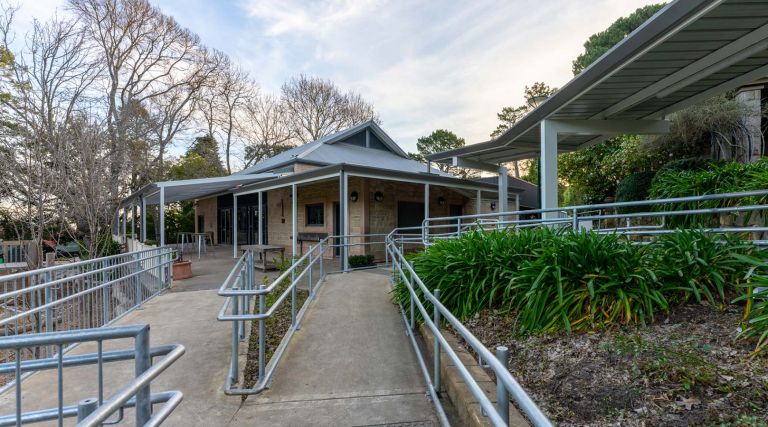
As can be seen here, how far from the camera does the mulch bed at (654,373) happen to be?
2008 millimetres

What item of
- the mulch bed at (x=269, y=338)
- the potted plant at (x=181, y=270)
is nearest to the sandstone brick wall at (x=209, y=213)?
the potted plant at (x=181, y=270)

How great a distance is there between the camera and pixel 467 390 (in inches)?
104

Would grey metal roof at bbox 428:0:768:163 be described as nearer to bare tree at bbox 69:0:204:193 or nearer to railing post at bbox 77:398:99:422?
railing post at bbox 77:398:99:422

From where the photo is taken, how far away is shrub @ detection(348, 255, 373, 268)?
972cm

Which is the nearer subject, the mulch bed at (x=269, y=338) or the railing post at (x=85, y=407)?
the railing post at (x=85, y=407)

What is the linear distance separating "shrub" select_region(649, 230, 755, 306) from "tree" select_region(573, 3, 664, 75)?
1986cm

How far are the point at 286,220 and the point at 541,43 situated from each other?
34.3 ft

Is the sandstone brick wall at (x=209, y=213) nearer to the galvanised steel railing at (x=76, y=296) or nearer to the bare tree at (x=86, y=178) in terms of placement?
the bare tree at (x=86, y=178)

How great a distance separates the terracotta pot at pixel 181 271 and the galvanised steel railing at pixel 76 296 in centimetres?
84

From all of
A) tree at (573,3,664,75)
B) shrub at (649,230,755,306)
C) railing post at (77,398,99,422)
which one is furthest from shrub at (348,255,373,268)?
tree at (573,3,664,75)

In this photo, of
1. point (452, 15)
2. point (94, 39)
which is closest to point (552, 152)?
point (452, 15)

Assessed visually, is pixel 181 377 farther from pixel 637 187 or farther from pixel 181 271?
pixel 637 187

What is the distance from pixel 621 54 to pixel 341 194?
645 cm

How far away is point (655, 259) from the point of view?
3.30 m
